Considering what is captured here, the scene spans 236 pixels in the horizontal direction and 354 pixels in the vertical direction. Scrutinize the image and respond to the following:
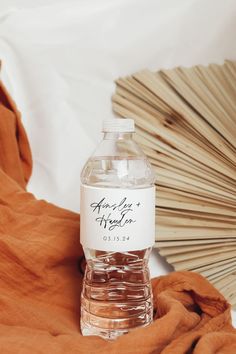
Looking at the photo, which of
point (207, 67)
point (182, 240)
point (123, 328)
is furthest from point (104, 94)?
point (123, 328)

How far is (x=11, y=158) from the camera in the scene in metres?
1.11

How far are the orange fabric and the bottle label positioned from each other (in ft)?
0.42

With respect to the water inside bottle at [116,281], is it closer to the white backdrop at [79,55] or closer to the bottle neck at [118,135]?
the bottle neck at [118,135]

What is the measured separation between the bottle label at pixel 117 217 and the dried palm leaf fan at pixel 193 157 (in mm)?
272

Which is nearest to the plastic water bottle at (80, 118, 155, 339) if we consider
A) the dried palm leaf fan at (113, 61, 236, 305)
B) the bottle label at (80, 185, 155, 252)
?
the bottle label at (80, 185, 155, 252)

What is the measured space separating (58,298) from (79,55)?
51cm

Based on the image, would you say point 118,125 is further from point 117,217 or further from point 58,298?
point 58,298

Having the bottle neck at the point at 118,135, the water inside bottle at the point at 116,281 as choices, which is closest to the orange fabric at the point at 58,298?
the water inside bottle at the point at 116,281

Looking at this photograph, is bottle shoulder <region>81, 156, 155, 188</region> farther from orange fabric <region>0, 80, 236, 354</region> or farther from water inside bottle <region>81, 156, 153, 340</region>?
orange fabric <region>0, 80, 236, 354</region>

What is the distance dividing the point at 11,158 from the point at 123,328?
424 mm

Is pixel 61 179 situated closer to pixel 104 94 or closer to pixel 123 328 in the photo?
pixel 104 94

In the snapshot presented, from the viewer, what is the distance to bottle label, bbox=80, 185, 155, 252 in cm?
84

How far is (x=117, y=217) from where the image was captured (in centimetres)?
84

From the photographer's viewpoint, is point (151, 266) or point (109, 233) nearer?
point (109, 233)
